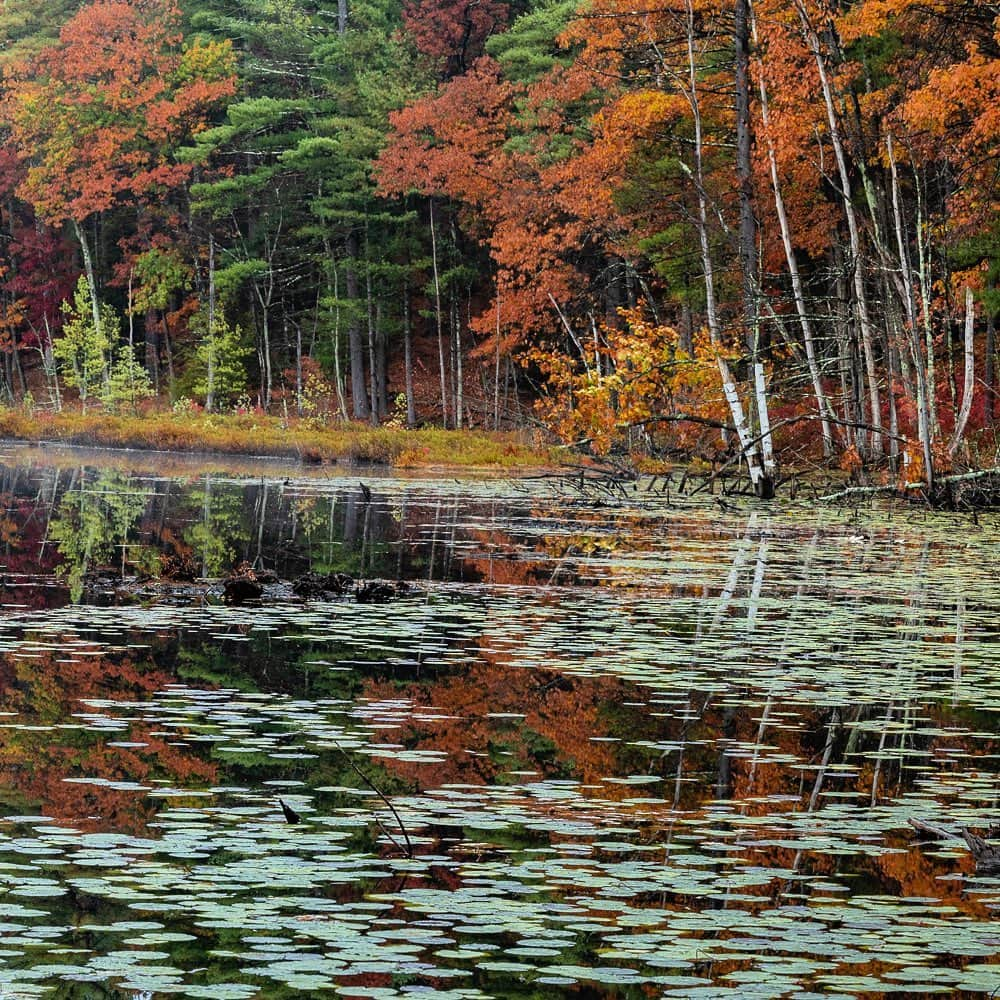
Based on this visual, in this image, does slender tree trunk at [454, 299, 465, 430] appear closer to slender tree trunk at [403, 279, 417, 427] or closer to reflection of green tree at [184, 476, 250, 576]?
slender tree trunk at [403, 279, 417, 427]

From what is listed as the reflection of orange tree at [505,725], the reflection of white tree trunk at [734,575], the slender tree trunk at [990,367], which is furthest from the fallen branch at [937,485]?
the reflection of orange tree at [505,725]

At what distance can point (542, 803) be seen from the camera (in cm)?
555

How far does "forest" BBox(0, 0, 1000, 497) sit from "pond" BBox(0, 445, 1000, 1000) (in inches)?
375

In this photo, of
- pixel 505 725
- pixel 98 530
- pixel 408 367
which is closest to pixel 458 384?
pixel 408 367

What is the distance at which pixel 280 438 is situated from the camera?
3941 cm

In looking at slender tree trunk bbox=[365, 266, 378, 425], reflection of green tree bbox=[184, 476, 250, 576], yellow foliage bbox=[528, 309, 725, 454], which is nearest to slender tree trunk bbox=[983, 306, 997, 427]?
yellow foliage bbox=[528, 309, 725, 454]

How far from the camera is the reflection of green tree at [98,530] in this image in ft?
43.2

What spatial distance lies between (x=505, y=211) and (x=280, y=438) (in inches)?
312

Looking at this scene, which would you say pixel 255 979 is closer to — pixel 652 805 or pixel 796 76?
pixel 652 805

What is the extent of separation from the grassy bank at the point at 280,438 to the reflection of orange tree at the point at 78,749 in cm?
2630

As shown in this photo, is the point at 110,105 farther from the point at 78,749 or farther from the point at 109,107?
the point at 78,749

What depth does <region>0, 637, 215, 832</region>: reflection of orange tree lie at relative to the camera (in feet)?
17.2

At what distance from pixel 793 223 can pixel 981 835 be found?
2589cm

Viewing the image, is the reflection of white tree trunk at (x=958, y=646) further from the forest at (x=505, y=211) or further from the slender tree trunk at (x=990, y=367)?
the slender tree trunk at (x=990, y=367)
